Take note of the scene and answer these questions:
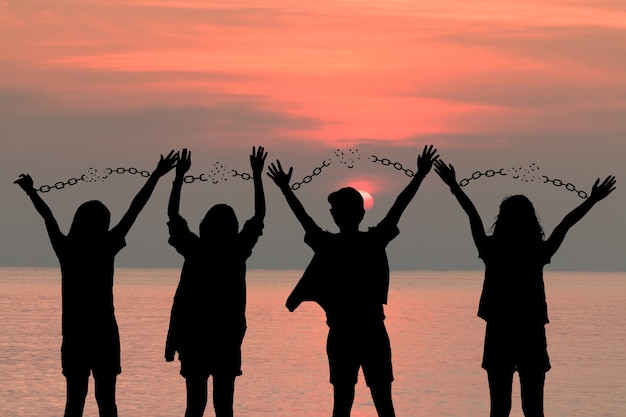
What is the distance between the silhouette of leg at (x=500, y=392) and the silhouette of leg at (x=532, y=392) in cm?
13

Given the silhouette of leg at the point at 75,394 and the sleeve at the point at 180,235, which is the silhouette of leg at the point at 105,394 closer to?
the silhouette of leg at the point at 75,394

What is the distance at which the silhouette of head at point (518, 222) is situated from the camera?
34.9 ft

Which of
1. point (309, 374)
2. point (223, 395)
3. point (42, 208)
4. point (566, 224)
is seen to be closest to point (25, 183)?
point (42, 208)

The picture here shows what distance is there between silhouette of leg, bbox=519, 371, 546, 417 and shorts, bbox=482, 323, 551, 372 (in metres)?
0.06

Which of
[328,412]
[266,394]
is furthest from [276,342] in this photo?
[328,412]

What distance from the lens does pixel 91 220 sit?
35.1ft

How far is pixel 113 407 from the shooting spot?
1088 cm

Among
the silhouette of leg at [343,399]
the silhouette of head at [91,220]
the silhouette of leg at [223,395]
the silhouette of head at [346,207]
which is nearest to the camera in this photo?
the silhouette of head at [346,207]

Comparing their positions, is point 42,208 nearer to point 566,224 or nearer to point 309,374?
point 566,224

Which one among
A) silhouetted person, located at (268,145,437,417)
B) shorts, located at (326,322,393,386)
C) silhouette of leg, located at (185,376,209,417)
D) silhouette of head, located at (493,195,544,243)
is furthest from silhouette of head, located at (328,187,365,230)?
silhouette of leg, located at (185,376,209,417)

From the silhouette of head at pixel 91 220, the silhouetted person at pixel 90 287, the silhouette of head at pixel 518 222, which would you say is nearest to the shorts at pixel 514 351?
the silhouette of head at pixel 518 222

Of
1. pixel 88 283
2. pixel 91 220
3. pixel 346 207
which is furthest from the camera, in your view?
pixel 88 283

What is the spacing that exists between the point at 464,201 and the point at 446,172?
0.34 m

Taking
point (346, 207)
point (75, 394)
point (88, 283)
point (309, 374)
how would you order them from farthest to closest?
point (309, 374)
point (75, 394)
point (88, 283)
point (346, 207)
